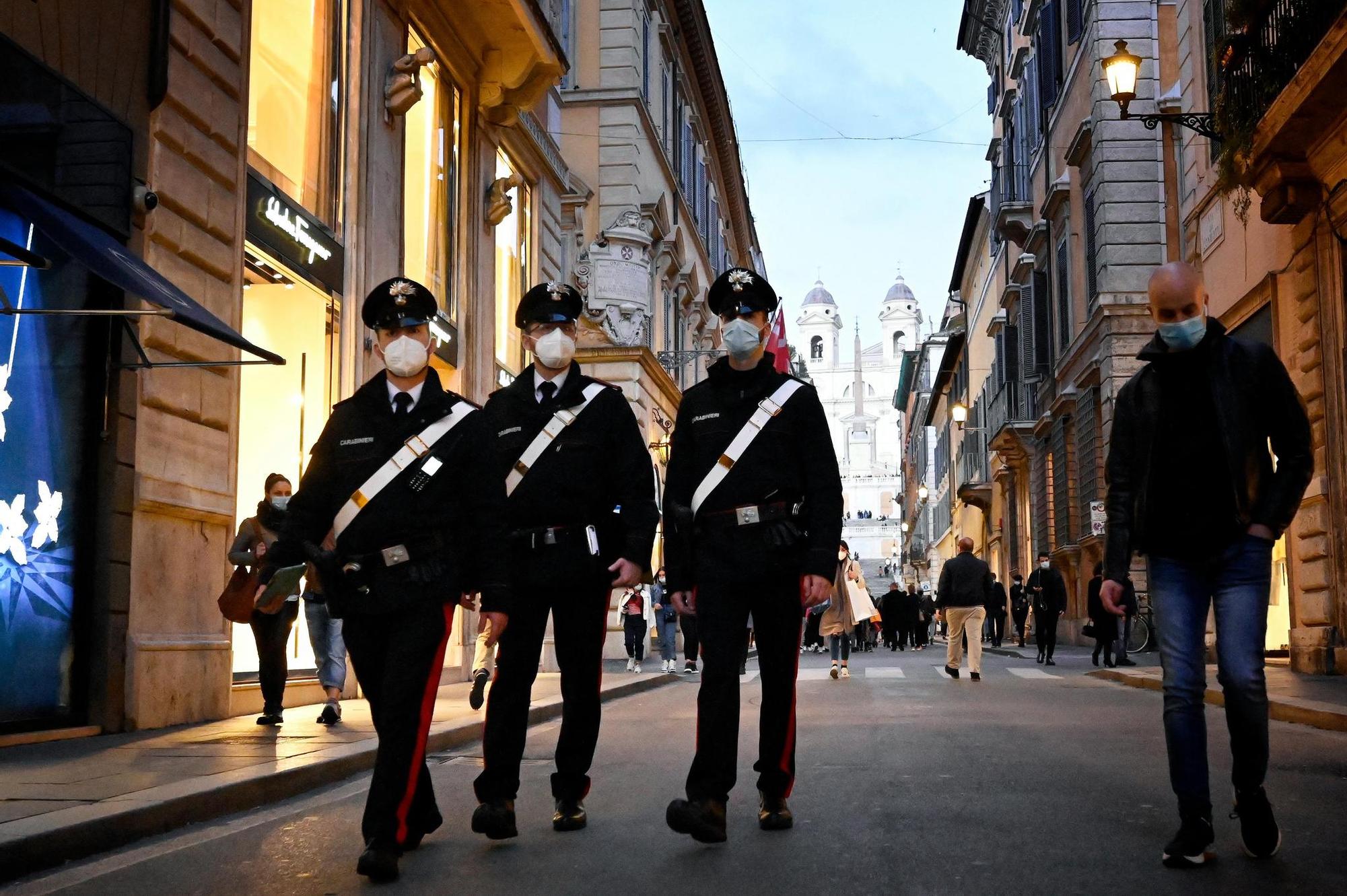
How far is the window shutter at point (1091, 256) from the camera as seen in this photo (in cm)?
2902

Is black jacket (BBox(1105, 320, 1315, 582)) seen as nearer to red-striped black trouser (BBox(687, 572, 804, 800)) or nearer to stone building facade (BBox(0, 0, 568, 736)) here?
red-striped black trouser (BBox(687, 572, 804, 800))

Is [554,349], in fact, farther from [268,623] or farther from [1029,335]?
[1029,335]

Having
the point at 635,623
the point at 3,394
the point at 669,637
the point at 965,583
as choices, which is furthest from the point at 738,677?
the point at 635,623

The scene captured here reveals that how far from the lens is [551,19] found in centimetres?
2458

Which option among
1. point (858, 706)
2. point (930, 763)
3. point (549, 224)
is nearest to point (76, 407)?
point (930, 763)

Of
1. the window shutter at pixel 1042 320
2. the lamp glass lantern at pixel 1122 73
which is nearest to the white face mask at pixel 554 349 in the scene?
the lamp glass lantern at pixel 1122 73

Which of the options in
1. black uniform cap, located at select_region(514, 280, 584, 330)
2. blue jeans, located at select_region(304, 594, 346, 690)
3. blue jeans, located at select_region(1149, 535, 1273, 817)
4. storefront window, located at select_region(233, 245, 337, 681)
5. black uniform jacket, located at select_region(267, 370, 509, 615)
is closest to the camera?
blue jeans, located at select_region(1149, 535, 1273, 817)

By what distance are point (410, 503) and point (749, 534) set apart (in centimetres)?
122

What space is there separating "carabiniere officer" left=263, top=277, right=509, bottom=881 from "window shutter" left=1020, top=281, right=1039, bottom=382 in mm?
32650

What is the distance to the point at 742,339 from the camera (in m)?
5.99

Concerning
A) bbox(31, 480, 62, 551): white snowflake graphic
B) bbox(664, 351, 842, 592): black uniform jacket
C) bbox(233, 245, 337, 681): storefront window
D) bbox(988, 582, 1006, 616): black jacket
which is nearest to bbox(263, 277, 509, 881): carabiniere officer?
bbox(664, 351, 842, 592): black uniform jacket

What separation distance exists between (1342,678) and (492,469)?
11898 millimetres

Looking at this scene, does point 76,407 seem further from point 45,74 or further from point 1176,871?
point 1176,871

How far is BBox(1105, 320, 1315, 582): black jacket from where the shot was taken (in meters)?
5.12
